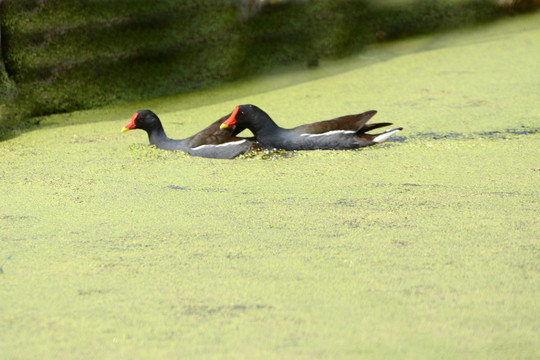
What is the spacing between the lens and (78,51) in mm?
4352

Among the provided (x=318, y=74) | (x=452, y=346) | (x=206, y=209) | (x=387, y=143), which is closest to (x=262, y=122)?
(x=387, y=143)

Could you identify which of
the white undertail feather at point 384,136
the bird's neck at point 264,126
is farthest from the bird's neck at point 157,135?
the white undertail feather at point 384,136

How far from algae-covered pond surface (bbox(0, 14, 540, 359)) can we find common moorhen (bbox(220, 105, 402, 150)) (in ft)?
0.23

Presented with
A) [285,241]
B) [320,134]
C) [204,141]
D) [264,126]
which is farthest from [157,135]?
[285,241]

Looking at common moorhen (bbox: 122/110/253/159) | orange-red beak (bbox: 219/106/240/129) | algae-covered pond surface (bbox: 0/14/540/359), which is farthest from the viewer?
orange-red beak (bbox: 219/106/240/129)

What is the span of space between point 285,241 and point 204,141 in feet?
4.35

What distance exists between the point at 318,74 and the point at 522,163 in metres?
1.98

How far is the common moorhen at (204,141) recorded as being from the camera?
338cm

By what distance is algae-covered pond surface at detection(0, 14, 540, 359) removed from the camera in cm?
160

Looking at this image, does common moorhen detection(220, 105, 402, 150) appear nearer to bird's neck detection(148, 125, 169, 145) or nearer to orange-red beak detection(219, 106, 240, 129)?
orange-red beak detection(219, 106, 240, 129)

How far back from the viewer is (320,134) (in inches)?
134

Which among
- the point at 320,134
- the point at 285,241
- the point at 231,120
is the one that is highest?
the point at 231,120

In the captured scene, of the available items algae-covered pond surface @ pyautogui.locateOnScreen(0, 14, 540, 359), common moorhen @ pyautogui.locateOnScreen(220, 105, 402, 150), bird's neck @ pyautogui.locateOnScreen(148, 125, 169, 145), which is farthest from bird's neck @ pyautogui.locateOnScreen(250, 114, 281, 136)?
bird's neck @ pyautogui.locateOnScreen(148, 125, 169, 145)

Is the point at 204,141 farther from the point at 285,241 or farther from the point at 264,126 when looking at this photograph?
the point at 285,241
